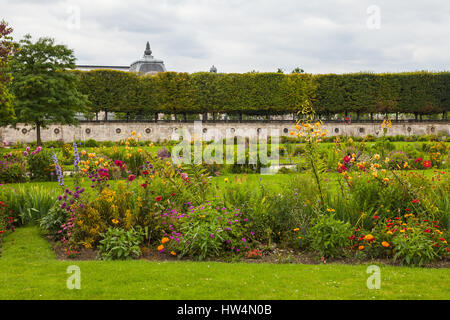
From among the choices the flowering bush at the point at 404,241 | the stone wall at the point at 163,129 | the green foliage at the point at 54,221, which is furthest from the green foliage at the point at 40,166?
the stone wall at the point at 163,129

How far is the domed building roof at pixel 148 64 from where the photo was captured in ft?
202

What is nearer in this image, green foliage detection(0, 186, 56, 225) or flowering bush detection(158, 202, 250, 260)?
flowering bush detection(158, 202, 250, 260)

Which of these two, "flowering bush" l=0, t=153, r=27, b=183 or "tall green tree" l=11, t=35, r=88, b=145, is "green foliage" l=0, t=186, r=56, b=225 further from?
"tall green tree" l=11, t=35, r=88, b=145

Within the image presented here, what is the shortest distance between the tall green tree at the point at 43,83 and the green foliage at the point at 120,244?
20.0 m

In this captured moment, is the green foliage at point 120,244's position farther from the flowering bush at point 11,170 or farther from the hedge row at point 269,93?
the hedge row at point 269,93

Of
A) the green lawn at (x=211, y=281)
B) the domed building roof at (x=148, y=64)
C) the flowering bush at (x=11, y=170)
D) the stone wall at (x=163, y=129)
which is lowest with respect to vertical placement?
the green lawn at (x=211, y=281)

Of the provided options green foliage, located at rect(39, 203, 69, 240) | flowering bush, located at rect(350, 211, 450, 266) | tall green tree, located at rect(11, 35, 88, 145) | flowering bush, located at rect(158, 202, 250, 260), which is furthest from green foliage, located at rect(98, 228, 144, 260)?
tall green tree, located at rect(11, 35, 88, 145)

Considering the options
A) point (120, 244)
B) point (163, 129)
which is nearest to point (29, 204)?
point (120, 244)

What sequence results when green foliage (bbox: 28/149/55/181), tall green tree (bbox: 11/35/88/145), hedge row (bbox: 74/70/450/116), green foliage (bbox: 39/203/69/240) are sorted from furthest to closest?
hedge row (bbox: 74/70/450/116), tall green tree (bbox: 11/35/88/145), green foliage (bbox: 28/149/55/181), green foliage (bbox: 39/203/69/240)

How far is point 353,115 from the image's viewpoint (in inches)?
2231

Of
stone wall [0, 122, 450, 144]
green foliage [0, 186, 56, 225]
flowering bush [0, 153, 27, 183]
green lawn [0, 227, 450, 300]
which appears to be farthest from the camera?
stone wall [0, 122, 450, 144]

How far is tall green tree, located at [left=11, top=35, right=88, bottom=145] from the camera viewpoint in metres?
24.7

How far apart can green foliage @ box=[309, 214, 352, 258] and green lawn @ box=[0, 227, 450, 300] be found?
412mm

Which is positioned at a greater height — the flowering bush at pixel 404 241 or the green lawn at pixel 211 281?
the flowering bush at pixel 404 241
